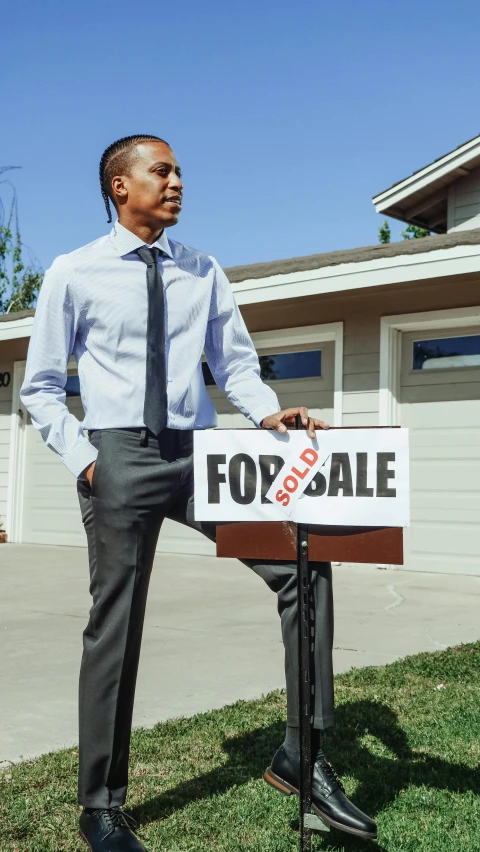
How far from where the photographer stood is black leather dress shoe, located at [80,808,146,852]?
8.21ft

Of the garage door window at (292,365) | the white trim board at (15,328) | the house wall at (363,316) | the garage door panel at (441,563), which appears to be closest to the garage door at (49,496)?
the white trim board at (15,328)

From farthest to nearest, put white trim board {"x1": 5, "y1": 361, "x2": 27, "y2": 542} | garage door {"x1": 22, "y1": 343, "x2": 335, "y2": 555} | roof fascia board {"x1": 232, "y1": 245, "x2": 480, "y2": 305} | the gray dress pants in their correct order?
white trim board {"x1": 5, "y1": 361, "x2": 27, "y2": 542}
garage door {"x1": 22, "y1": 343, "x2": 335, "y2": 555}
roof fascia board {"x1": 232, "y1": 245, "x2": 480, "y2": 305}
the gray dress pants

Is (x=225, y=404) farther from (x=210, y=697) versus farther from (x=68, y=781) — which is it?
(x=68, y=781)

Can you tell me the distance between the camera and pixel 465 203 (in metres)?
12.5

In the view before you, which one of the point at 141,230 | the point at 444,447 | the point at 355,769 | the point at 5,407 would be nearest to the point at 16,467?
the point at 5,407

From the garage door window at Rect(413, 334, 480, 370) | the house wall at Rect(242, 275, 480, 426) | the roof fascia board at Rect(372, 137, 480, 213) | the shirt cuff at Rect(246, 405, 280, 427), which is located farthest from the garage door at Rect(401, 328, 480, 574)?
the shirt cuff at Rect(246, 405, 280, 427)

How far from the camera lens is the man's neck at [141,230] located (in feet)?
9.25

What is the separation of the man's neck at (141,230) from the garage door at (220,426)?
23.5ft

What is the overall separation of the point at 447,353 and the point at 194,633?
176 inches

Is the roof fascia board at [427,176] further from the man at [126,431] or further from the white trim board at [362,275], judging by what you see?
the man at [126,431]

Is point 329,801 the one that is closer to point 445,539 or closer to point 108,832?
point 108,832

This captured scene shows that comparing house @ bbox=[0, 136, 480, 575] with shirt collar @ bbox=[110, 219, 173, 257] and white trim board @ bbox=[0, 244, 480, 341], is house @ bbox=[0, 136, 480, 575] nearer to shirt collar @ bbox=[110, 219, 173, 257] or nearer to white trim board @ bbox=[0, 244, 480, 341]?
white trim board @ bbox=[0, 244, 480, 341]

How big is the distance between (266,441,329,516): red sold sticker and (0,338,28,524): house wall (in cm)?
1070

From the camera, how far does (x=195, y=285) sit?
2898 mm
